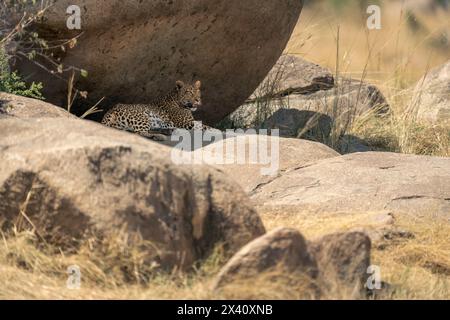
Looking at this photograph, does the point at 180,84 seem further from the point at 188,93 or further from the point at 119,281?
the point at 119,281

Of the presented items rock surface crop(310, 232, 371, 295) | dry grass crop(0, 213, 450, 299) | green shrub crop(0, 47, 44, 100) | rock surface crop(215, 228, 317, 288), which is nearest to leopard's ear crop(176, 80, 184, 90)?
green shrub crop(0, 47, 44, 100)

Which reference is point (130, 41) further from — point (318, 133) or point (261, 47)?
point (318, 133)

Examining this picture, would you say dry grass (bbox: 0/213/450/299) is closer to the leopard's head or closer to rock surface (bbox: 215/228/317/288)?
rock surface (bbox: 215/228/317/288)

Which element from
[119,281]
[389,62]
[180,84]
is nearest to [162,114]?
[180,84]

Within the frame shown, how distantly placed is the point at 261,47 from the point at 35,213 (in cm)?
518

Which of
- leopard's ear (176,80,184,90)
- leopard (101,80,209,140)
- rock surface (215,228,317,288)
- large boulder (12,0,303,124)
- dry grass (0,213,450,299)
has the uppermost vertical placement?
large boulder (12,0,303,124)

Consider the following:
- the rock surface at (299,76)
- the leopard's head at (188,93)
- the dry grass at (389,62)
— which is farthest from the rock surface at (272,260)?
the rock surface at (299,76)

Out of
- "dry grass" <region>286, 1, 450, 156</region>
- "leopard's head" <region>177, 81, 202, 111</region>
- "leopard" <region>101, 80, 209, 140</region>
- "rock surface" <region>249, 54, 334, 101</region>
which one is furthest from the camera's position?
"rock surface" <region>249, 54, 334, 101</region>

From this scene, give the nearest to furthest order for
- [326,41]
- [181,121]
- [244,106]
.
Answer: [181,121], [244,106], [326,41]

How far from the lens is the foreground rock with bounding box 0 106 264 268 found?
5.22m

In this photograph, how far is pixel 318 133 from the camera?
11156mm

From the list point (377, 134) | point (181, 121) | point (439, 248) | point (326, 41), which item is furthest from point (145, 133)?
point (326, 41)

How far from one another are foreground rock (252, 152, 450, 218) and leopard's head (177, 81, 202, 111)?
6.82 feet

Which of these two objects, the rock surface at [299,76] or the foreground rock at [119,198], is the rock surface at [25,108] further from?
the rock surface at [299,76]
